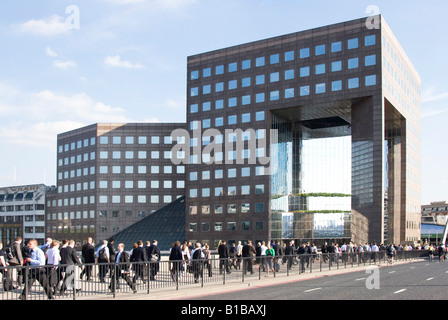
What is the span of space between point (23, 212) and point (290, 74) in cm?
8693

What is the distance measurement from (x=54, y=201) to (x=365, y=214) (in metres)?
76.0

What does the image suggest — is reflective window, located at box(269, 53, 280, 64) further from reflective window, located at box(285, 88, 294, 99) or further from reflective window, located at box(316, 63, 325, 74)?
reflective window, located at box(316, 63, 325, 74)

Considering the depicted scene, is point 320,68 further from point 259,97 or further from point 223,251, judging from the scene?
point 223,251

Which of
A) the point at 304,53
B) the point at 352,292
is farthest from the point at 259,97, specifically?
the point at 352,292

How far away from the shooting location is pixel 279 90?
84.2m

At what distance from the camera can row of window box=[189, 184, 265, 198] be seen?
85438mm

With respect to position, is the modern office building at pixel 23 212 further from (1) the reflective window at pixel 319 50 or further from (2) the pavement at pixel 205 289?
(2) the pavement at pixel 205 289

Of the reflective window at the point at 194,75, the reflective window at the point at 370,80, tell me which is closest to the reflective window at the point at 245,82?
the reflective window at the point at 194,75

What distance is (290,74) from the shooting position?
273ft

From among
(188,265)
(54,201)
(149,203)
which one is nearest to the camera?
(188,265)

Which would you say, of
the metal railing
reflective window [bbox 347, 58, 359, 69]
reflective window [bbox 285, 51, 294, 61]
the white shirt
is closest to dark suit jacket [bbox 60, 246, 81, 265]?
the white shirt

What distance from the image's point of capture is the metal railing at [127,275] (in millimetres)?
16812
